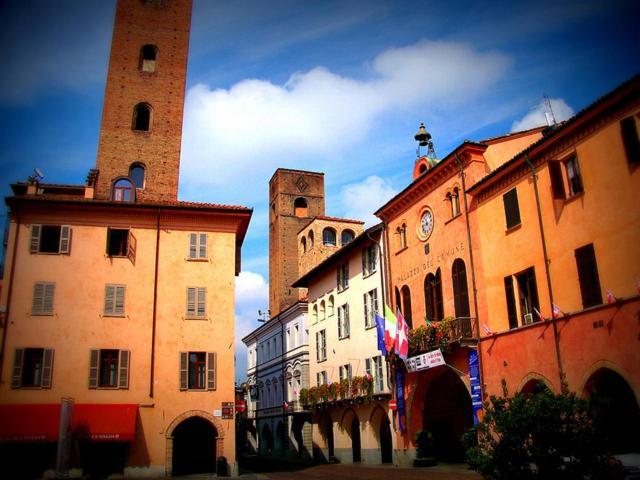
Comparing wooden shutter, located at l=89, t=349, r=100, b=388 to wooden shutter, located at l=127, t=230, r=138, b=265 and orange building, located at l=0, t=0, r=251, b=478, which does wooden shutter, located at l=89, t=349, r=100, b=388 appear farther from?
wooden shutter, located at l=127, t=230, r=138, b=265

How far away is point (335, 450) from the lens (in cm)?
3759

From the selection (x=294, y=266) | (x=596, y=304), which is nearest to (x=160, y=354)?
(x=596, y=304)

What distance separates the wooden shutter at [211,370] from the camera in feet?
88.9

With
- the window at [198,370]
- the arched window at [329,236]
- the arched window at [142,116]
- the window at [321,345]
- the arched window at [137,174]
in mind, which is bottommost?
the window at [198,370]

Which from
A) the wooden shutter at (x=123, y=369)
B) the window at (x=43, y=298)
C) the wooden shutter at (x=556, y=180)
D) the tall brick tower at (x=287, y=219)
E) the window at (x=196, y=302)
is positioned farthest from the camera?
the tall brick tower at (x=287, y=219)

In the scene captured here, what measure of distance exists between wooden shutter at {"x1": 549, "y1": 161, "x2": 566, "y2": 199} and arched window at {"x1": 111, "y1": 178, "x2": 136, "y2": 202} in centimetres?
2166

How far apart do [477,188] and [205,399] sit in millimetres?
15425

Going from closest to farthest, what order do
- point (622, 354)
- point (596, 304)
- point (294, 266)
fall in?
point (622, 354) < point (596, 304) < point (294, 266)

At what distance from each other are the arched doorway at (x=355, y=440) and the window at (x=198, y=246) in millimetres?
14900

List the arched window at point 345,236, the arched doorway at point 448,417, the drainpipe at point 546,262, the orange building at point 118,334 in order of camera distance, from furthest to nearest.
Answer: the arched window at point 345,236 < the arched doorway at point 448,417 < the orange building at point 118,334 < the drainpipe at point 546,262

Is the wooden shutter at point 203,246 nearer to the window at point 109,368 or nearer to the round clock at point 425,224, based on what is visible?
the window at point 109,368

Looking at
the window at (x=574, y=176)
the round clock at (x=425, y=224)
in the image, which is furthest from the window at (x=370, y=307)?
the window at (x=574, y=176)

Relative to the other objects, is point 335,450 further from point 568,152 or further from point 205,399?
point 568,152

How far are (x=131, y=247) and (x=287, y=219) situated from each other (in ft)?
119
